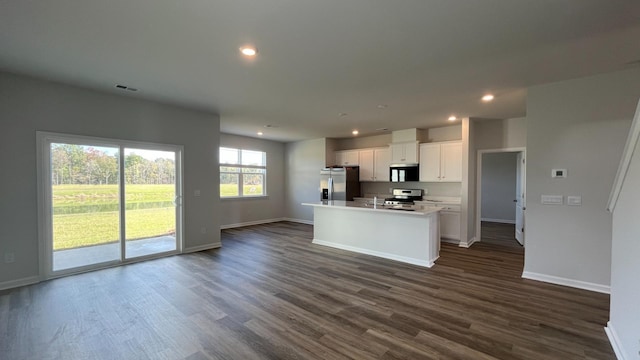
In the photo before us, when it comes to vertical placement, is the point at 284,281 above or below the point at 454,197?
below

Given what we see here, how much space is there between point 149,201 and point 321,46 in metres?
3.97

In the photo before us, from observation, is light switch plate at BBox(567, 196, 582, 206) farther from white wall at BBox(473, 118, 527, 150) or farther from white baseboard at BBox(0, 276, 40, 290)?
white baseboard at BBox(0, 276, 40, 290)

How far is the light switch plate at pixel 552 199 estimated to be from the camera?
358 cm

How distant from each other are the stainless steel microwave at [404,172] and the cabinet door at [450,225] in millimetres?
1116

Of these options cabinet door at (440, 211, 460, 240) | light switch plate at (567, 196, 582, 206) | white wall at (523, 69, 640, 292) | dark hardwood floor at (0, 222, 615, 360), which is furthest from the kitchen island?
light switch plate at (567, 196, 582, 206)

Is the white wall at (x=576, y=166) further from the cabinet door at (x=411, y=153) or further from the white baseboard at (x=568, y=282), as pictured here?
the cabinet door at (x=411, y=153)

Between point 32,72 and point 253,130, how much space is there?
164 inches

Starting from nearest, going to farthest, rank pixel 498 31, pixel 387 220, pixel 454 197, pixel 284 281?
pixel 498 31
pixel 284 281
pixel 387 220
pixel 454 197

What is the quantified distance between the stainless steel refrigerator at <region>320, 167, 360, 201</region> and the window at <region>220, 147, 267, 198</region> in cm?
198

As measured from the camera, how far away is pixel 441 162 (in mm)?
6273

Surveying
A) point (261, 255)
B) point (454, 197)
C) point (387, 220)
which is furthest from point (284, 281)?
point (454, 197)

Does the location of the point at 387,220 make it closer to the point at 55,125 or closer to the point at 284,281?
the point at 284,281

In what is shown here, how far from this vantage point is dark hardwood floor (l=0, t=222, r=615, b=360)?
2.22 meters

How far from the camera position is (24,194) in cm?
351
